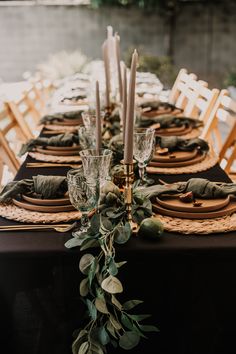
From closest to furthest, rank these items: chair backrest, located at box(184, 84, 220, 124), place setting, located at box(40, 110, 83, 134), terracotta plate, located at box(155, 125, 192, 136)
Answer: terracotta plate, located at box(155, 125, 192, 136) < place setting, located at box(40, 110, 83, 134) < chair backrest, located at box(184, 84, 220, 124)

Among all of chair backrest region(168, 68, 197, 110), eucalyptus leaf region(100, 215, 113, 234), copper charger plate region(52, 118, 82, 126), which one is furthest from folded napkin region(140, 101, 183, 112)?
eucalyptus leaf region(100, 215, 113, 234)

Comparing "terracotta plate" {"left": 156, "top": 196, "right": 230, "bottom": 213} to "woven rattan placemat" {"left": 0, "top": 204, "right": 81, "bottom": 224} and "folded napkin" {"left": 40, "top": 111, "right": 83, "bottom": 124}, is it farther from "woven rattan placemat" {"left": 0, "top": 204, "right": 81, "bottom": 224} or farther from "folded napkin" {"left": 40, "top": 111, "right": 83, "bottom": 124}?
"folded napkin" {"left": 40, "top": 111, "right": 83, "bottom": 124}

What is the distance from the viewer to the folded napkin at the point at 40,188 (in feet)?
4.79

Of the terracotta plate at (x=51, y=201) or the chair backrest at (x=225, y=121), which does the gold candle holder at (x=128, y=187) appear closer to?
the terracotta plate at (x=51, y=201)

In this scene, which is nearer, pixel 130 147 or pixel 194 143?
pixel 130 147

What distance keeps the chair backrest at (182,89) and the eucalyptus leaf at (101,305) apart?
2.33 meters

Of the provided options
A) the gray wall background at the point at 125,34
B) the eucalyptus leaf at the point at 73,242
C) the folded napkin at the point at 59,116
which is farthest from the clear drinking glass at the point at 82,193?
the gray wall background at the point at 125,34

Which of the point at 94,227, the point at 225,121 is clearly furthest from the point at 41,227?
the point at 225,121

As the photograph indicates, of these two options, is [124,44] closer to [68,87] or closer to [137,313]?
[68,87]

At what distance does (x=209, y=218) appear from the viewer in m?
1.33

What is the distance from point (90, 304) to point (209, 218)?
38 centimetres

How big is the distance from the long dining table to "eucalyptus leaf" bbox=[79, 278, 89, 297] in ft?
0.22

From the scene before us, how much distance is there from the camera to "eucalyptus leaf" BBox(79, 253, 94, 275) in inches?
44.4

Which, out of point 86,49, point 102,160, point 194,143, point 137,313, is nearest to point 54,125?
point 194,143
